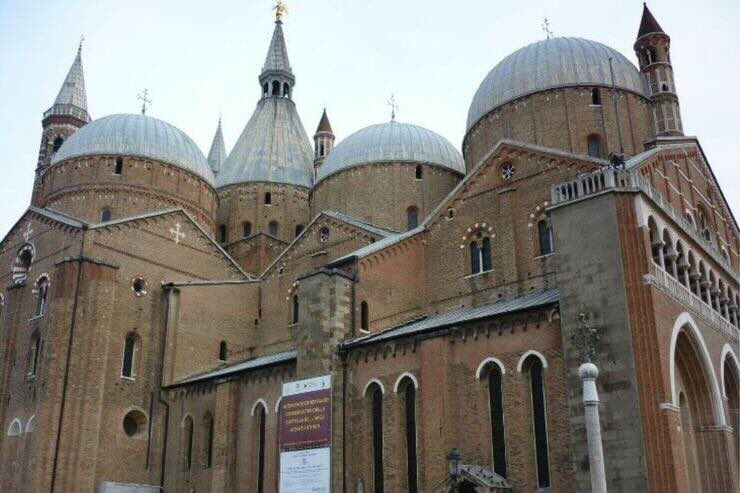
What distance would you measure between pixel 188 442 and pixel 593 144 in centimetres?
1955

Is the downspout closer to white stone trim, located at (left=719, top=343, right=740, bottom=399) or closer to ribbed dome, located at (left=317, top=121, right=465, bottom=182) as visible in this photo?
ribbed dome, located at (left=317, top=121, right=465, bottom=182)

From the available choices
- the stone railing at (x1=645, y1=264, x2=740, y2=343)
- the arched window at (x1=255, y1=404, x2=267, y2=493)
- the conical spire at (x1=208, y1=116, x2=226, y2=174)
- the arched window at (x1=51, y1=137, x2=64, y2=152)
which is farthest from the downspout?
the conical spire at (x1=208, y1=116, x2=226, y2=174)

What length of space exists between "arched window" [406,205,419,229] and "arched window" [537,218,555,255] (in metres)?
9.83

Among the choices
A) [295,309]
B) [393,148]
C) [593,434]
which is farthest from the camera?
[393,148]

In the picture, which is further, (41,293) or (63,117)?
(63,117)

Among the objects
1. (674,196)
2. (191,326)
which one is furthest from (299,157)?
(674,196)

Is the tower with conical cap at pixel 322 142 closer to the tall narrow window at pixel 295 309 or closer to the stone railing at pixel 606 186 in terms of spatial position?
the tall narrow window at pixel 295 309

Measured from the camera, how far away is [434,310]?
2830cm

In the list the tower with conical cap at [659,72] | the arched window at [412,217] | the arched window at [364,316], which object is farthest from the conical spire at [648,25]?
the arched window at [364,316]

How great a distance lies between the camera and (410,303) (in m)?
28.8

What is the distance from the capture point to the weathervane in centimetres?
1827

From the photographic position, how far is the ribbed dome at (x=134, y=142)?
36.9 m

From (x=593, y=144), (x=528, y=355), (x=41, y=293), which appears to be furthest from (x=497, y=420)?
(x=41, y=293)

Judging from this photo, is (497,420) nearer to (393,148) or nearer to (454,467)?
(454,467)
